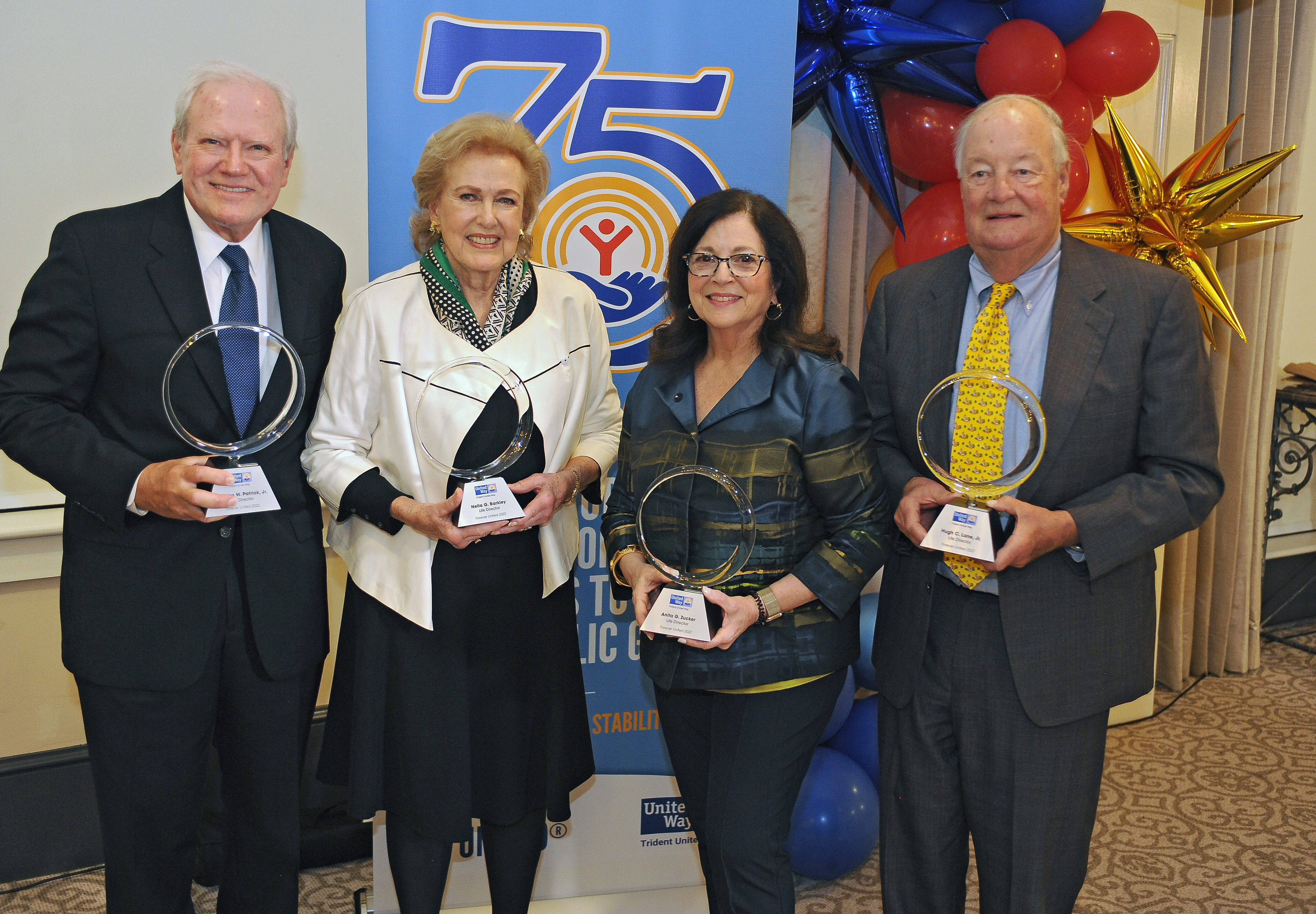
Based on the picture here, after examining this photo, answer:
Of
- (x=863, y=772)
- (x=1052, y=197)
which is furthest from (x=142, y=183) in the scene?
(x=863, y=772)

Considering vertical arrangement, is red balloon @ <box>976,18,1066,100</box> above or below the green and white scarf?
above

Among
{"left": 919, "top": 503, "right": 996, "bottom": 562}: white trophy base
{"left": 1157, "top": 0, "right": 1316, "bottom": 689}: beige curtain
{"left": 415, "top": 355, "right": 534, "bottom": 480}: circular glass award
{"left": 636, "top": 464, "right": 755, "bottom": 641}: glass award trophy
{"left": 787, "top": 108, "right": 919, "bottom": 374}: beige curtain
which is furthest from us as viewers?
{"left": 1157, "top": 0, "right": 1316, "bottom": 689}: beige curtain

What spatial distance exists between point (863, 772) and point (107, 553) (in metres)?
2.13

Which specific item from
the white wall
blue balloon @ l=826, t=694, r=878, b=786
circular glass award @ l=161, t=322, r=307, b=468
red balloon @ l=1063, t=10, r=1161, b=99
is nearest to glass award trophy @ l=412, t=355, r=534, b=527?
circular glass award @ l=161, t=322, r=307, b=468

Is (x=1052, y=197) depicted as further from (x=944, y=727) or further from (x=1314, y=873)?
(x=1314, y=873)

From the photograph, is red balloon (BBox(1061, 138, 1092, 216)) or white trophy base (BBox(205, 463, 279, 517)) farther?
red balloon (BBox(1061, 138, 1092, 216))

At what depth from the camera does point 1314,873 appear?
2889mm

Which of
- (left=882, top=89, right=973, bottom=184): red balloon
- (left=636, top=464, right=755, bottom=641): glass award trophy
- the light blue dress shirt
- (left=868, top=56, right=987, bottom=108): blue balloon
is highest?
(left=868, top=56, right=987, bottom=108): blue balloon

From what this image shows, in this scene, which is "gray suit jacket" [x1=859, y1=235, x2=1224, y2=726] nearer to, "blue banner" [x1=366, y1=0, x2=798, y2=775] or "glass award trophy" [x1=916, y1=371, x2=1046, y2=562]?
"glass award trophy" [x1=916, y1=371, x2=1046, y2=562]

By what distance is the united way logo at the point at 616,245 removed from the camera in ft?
8.28

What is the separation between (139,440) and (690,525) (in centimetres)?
103

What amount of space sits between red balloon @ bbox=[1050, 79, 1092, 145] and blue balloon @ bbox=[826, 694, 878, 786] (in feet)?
6.16

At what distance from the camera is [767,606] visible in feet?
5.65

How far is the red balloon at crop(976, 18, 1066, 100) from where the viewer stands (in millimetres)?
2719
